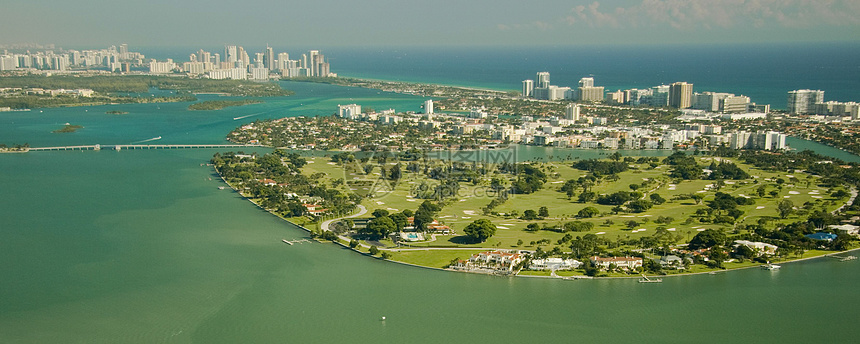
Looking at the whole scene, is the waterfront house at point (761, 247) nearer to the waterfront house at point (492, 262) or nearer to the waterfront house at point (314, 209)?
the waterfront house at point (492, 262)

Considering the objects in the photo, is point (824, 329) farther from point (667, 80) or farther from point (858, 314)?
point (667, 80)

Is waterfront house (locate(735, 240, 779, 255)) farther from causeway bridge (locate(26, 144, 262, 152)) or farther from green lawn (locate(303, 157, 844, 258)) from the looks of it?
causeway bridge (locate(26, 144, 262, 152))

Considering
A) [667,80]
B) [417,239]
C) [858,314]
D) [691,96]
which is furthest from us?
[667,80]

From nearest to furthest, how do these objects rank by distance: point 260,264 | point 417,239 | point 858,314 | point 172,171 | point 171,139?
point 858,314 → point 260,264 → point 417,239 → point 172,171 → point 171,139

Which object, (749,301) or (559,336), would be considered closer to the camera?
(559,336)

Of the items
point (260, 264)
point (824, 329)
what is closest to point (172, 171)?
point (260, 264)

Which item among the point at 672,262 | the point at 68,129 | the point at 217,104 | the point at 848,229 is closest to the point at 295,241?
the point at 672,262
